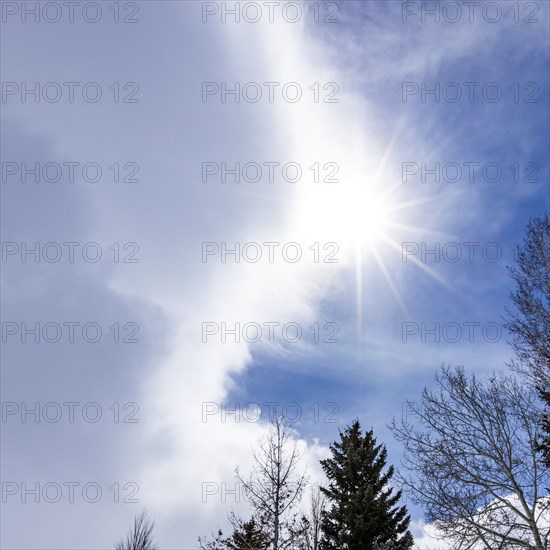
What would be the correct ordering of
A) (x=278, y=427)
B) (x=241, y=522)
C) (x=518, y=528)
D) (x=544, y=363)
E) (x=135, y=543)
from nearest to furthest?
(x=518, y=528)
(x=544, y=363)
(x=135, y=543)
(x=241, y=522)
(x=278, y=427)

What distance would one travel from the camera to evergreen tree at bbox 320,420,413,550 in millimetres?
18828

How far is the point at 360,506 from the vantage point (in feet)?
63.4

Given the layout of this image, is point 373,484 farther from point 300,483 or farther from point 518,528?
point 518,528

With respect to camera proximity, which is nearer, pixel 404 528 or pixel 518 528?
pixel 518 528

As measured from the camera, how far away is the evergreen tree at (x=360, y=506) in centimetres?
1883

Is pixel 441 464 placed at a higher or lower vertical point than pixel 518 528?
higher

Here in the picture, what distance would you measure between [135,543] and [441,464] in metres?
11.3

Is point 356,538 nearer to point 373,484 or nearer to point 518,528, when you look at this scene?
point 373,484

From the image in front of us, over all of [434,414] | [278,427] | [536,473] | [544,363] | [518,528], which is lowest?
[518,528]

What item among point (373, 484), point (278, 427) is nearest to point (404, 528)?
point (373, 484)

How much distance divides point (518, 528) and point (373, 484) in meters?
11.7

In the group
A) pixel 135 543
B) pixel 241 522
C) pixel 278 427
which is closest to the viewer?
pixel 135 543

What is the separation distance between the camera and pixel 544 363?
11320mm

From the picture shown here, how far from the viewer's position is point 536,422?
35.3ft
